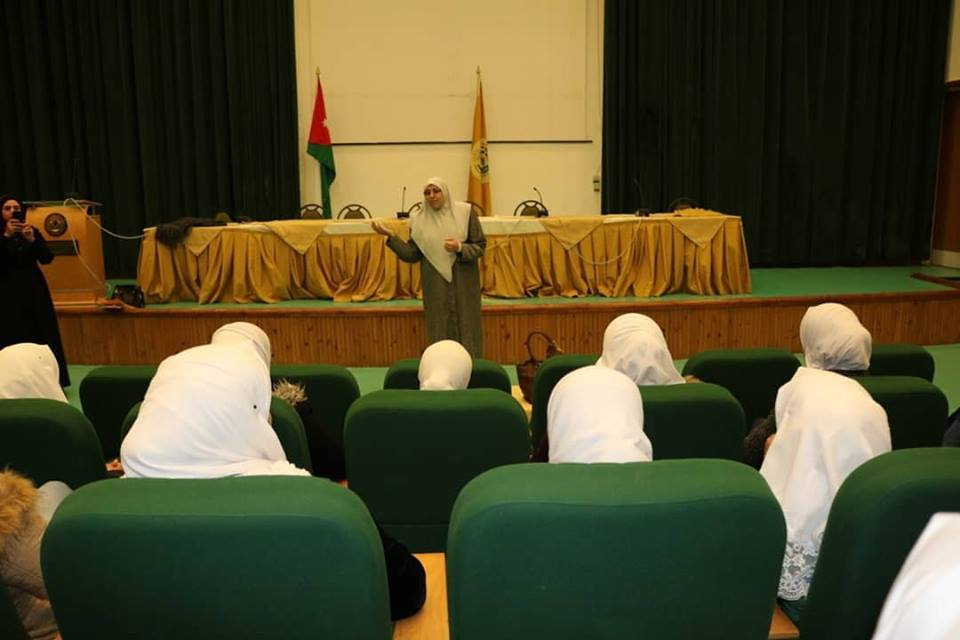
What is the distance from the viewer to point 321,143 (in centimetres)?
832

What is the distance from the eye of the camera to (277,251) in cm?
624

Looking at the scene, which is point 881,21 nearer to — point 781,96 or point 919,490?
point 781,96

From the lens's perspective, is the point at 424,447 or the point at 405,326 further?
the point at 405,326

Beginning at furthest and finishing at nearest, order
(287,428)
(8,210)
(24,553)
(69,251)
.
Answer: (69,251) < (8,210) < (287,428) < (24,553)

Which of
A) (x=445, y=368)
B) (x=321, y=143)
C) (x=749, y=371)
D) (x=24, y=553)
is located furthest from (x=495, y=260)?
(x=24, y=553)

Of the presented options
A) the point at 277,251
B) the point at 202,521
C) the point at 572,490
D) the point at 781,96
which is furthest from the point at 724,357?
the point at 781,96

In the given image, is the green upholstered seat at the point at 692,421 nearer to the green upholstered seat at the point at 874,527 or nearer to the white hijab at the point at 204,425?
the green upholstered seat at the point at 874,527

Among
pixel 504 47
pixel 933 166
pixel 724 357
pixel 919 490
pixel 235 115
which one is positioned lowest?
pixel 724 357

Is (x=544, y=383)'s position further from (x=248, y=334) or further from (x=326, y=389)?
(x=248, y=334)

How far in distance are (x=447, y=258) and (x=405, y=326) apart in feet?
3.36

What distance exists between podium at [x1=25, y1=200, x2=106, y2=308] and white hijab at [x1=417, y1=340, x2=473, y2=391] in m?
4.08

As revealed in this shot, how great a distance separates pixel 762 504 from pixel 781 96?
28.6 ft

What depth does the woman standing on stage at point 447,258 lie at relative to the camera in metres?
4.46

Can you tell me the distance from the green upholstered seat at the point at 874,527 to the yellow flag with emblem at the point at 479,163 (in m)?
7.31
